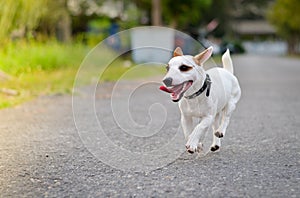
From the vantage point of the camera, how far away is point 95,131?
5.39 metres

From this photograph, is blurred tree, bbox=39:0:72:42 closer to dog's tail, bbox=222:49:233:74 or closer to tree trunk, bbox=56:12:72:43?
tree trunk, bbox=56:12:72:43

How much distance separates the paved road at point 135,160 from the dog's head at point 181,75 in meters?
0.56

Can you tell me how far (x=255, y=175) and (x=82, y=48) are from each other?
13722 mm

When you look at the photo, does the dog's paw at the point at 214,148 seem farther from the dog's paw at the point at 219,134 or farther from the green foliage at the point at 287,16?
the green foliage at the point at 287,16

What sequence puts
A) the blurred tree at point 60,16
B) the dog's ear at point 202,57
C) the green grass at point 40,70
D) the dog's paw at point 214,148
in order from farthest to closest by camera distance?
the blurred tree at point 60,16, the green grass at point 40,70, the dog's paw at point 214,148, the dog's ear at point 202,57

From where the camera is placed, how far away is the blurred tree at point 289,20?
39.8 metres

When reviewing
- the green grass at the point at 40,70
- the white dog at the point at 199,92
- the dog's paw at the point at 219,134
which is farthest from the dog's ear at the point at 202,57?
the green grass at the point at 40,70

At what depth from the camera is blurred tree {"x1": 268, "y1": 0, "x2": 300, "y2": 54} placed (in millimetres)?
39844

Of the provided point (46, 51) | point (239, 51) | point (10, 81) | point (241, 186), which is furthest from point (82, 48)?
point (239, 51)

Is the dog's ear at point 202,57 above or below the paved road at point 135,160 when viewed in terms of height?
above

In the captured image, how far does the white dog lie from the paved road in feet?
0.83

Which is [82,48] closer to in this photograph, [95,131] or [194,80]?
[95,131]

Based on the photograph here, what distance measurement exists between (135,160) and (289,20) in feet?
130

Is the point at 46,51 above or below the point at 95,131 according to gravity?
below
